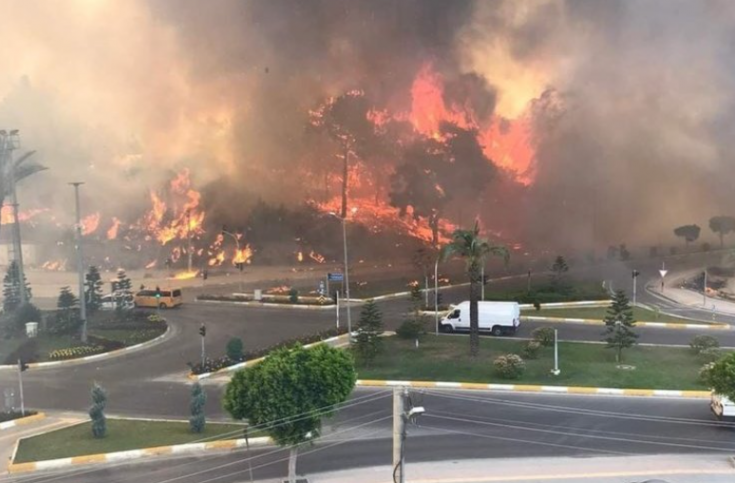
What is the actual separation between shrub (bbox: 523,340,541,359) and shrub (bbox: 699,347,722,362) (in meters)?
6.79

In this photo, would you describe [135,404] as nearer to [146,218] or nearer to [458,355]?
[458,355]

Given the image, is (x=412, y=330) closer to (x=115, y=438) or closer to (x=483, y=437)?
(x=483, y=437)

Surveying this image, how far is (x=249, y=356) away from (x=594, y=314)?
21366 mm

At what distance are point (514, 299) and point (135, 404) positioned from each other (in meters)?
26.8

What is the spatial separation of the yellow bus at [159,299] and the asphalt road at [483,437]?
88.0 ft

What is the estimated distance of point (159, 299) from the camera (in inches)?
1831

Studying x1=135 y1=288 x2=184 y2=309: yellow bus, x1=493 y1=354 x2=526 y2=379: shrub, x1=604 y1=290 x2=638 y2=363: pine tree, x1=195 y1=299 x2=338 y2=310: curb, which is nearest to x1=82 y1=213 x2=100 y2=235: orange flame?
x1=135 y1=288 x2=184 y2=309: yellow bus

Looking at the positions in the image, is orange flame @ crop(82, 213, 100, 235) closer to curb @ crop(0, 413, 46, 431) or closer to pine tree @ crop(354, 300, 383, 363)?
pine tree @ crop(354, 300, 383, 363)

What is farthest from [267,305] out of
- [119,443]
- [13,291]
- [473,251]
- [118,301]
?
[119,443]

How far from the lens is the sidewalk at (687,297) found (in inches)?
1685

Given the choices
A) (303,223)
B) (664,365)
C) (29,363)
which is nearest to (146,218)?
(303,223)

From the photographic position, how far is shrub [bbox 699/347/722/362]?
88.8ft

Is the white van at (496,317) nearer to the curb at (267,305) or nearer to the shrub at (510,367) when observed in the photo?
the shrub at (510,367)

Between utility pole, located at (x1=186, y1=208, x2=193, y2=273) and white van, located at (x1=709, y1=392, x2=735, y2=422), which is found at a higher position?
utility pole, located at (x1=186, y1=208, x2=193, y2=273)
